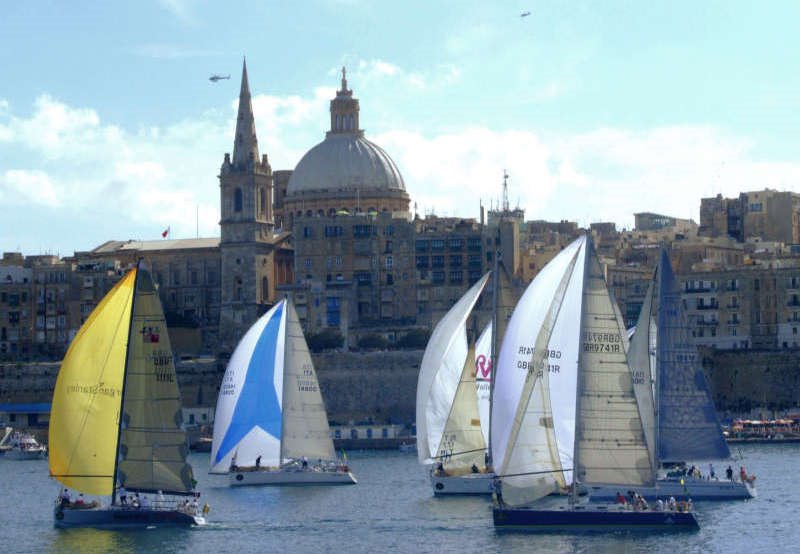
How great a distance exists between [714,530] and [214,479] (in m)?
25.8

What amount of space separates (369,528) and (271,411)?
494 inches

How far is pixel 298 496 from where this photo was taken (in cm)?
6688

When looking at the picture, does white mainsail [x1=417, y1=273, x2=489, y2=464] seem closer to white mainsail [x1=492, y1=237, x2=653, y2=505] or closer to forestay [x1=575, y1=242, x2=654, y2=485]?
white mainsail [x1=492, y1=237, x2=653, y2=505]

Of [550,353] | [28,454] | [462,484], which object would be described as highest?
[550,353]

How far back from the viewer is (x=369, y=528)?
→ 5719 centimetres

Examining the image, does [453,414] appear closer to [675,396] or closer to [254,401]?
[675,396]

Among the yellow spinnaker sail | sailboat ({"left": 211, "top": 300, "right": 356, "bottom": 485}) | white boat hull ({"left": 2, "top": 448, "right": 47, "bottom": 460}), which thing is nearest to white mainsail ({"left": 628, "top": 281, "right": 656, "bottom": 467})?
sailboat ({"left": 211, "top": 300, "right": 356, "bottom": 485})

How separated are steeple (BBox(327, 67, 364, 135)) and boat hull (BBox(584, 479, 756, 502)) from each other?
66.0 metres

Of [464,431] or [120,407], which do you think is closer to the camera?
[120,407]

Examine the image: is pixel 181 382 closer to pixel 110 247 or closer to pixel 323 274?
pixel 323 274

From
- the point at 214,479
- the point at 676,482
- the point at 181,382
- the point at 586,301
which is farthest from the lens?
the point at 181,382

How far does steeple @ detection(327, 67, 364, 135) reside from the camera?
127000mm

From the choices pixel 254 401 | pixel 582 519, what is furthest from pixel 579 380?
pixel 254 401

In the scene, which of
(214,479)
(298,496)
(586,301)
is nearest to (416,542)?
(586,301)
